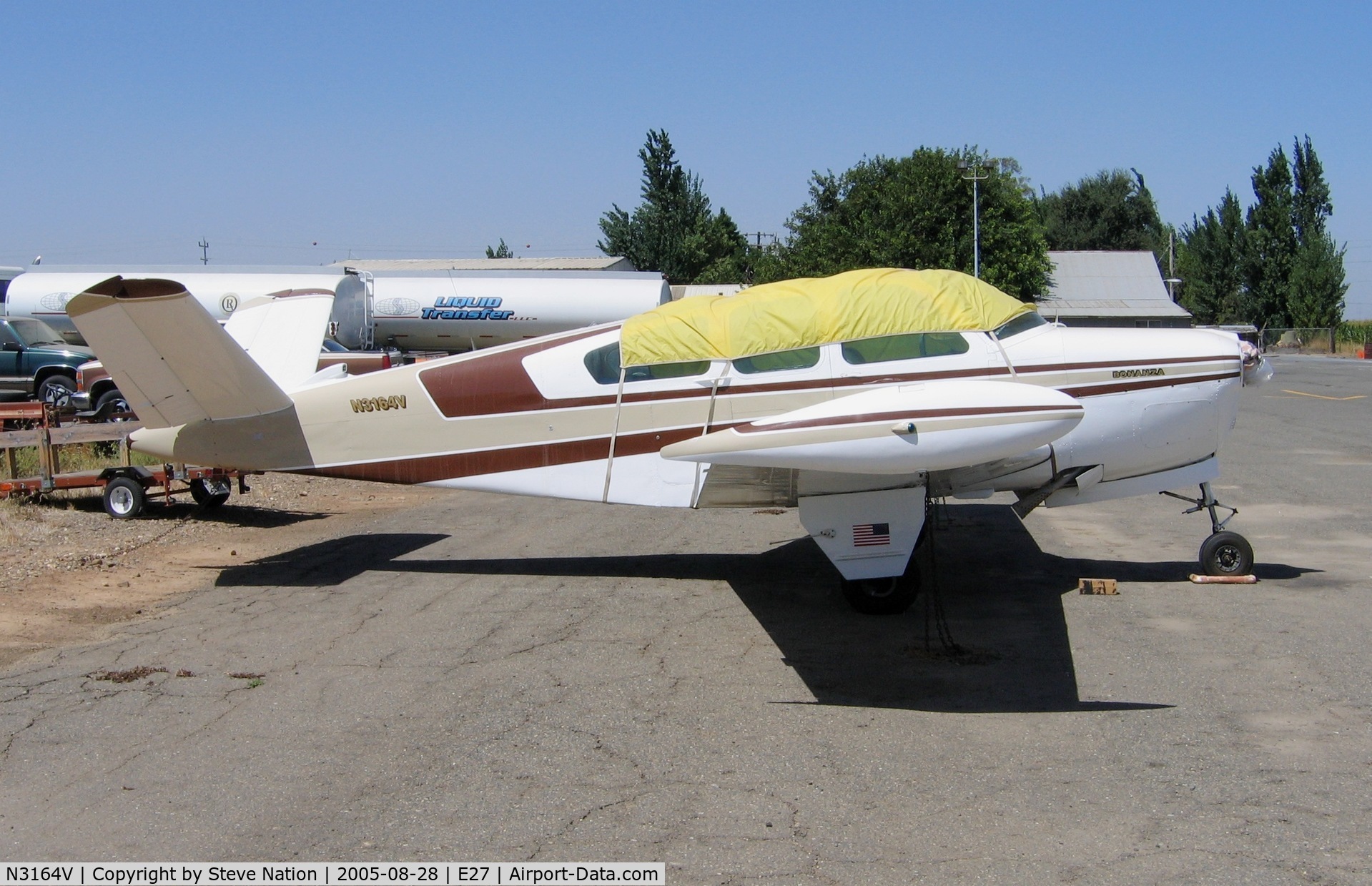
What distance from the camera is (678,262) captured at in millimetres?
68938

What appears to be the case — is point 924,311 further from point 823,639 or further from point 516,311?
point 516,311

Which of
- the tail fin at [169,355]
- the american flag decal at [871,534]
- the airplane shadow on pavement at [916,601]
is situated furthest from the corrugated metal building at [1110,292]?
the tail fin at [169,355]

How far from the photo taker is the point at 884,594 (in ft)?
26.6

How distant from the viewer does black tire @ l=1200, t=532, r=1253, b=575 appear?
882 cm

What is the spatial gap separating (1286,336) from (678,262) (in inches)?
1535

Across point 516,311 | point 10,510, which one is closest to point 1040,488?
point 10,510

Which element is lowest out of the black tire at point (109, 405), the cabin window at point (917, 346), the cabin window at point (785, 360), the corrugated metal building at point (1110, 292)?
the black tire at point (109, 405)

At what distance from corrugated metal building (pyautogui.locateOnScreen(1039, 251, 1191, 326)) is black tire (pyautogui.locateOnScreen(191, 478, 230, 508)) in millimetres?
60024

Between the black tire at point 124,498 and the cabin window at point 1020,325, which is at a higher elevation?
the cabin window at point 1020,325

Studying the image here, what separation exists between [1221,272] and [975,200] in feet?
133

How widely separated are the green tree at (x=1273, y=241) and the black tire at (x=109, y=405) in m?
71.6

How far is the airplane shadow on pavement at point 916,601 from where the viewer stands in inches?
255

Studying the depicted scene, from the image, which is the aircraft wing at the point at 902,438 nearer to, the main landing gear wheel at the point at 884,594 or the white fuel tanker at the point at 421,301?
the main landing gear wheel at the point at 884,594

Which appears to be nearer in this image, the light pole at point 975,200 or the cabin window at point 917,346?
the cabin window at point 917,346
